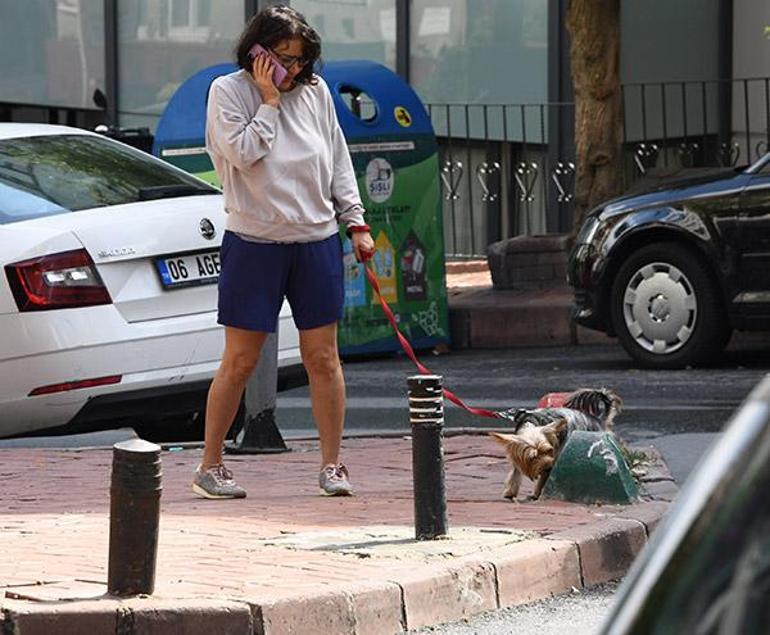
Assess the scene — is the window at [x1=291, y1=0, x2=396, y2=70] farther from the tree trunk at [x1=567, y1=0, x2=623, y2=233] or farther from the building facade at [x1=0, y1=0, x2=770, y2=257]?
the tree trunk at [x1=567, y1=0, x2=623, y2=233]

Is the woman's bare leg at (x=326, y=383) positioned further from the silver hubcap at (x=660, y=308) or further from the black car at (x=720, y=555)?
the black car at (x=720, y=555)

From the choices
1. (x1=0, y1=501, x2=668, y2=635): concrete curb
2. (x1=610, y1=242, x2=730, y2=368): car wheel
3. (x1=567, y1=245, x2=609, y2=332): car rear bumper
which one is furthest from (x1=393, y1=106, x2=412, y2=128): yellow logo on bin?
(x1=0, y1=501, x2=668, y2=635): concrete curb

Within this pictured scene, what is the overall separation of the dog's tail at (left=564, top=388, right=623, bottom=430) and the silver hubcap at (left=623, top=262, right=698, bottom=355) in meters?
4.72

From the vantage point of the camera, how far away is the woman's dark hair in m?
6.58

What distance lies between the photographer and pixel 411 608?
5035 mm

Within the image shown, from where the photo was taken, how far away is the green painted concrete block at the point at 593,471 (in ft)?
21.2

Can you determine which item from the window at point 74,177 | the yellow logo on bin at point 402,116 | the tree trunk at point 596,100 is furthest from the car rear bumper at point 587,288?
the window at point 74,177

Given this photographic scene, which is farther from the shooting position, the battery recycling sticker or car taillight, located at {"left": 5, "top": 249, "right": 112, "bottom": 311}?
the battery recycling sticker

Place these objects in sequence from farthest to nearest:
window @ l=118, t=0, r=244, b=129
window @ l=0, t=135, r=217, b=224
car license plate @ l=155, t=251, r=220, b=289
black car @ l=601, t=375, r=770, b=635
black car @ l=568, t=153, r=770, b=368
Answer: window @ l=118, t=0, r=244, b=129 < black car @ l=568, t=153, r=770, b=368 < window @ l=0, t=135, r=217, b=224 < car license plate @ l=155, t=251, r=220, b=289 < black car @ l=601, t=375, r=770, b=635

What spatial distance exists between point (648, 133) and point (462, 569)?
1196cm

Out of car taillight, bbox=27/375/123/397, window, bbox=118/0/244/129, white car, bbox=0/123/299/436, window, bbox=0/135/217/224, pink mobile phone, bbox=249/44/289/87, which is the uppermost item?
window, bbox=118/0/244/129

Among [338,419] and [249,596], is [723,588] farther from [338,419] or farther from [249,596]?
[338,419]

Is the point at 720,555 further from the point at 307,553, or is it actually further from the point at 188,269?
the point at 188,269

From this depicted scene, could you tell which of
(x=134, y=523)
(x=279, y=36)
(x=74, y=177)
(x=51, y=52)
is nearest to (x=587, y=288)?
(x=74, y=177)
